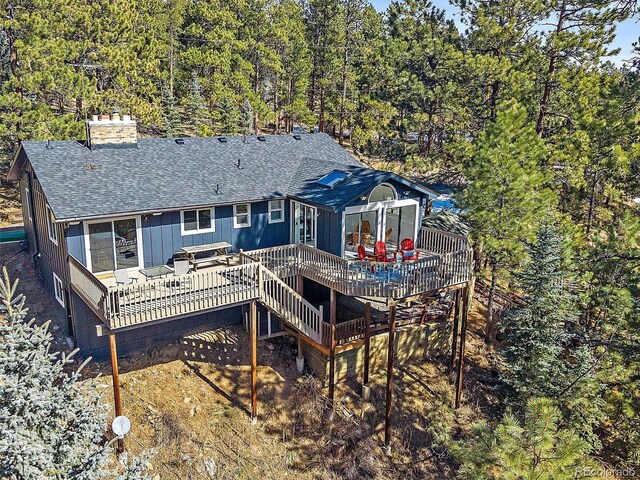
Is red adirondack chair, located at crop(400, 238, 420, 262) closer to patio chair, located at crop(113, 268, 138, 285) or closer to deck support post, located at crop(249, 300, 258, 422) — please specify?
deck support post, located at crop(249, 300, 258, 422)

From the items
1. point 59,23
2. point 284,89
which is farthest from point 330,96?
point 59,23

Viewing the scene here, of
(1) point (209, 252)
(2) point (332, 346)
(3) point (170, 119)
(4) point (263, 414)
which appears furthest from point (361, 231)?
Answer: (3) point (170, 119)

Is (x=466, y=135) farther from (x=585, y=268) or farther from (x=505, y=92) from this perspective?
(x=585, y=268)

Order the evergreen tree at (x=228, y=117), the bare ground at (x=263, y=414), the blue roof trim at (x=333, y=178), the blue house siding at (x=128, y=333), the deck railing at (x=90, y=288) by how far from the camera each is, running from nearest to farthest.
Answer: the deck railing at (x=90, y=288) → the bare ground at (x=263, y=414) → the blue house siding at (x=128, y=333) → the blue roof trim at (x=333, y=178) → the evergreen tree at (x=228, y=117)

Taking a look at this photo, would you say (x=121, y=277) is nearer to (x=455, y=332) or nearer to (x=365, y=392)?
(x=365, y=392)

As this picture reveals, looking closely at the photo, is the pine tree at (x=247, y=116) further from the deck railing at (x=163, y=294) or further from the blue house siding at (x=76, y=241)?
the deck railing at (x=163, y=294)

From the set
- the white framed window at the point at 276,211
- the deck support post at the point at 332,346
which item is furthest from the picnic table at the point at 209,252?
the deck support post at the point at 332,346
